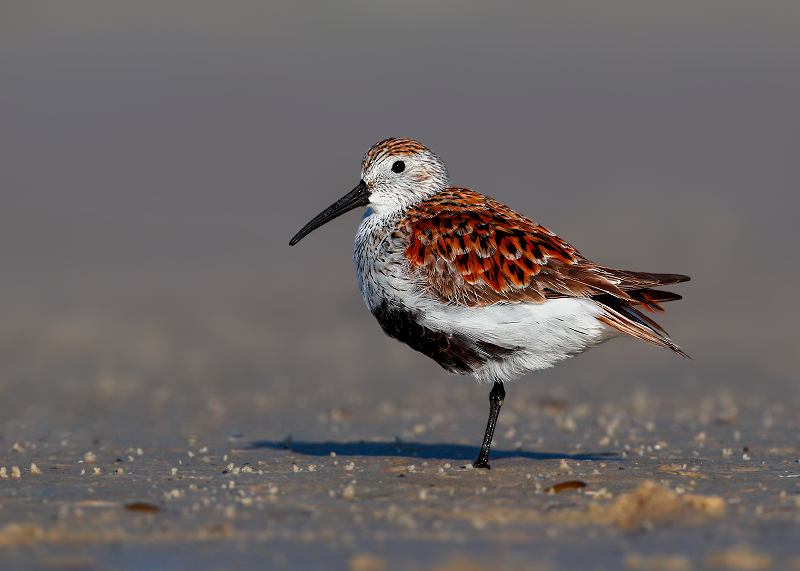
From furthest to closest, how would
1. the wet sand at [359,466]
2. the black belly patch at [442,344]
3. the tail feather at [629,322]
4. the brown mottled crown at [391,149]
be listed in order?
the brown mottled crown at [391,149] → the black belly patch at [442,344] → the tail feather at [629,322] → the wet sand at [359,466]

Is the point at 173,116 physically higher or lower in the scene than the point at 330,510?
higher

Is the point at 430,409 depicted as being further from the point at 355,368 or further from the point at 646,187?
the point at 646,187

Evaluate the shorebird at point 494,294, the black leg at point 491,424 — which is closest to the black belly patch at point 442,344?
the shorebird at point 494,294

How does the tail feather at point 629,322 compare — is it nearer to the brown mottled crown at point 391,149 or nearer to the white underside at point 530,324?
the white underside at point 530,324

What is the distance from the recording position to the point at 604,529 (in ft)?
18.3

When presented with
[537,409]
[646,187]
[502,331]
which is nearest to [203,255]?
[646,187]

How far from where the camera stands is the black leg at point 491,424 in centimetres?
796

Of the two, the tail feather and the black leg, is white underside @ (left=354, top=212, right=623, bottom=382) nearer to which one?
the tail feather

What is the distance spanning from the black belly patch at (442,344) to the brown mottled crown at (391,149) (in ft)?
5.26

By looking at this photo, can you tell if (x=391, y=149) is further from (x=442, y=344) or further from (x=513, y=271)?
(x=442, y=344)

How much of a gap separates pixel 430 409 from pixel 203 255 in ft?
36.3

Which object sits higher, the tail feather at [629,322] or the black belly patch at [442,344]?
the tail feather at [629,322]

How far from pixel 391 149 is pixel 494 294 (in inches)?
80.0

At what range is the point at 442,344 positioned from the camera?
26.0ft
